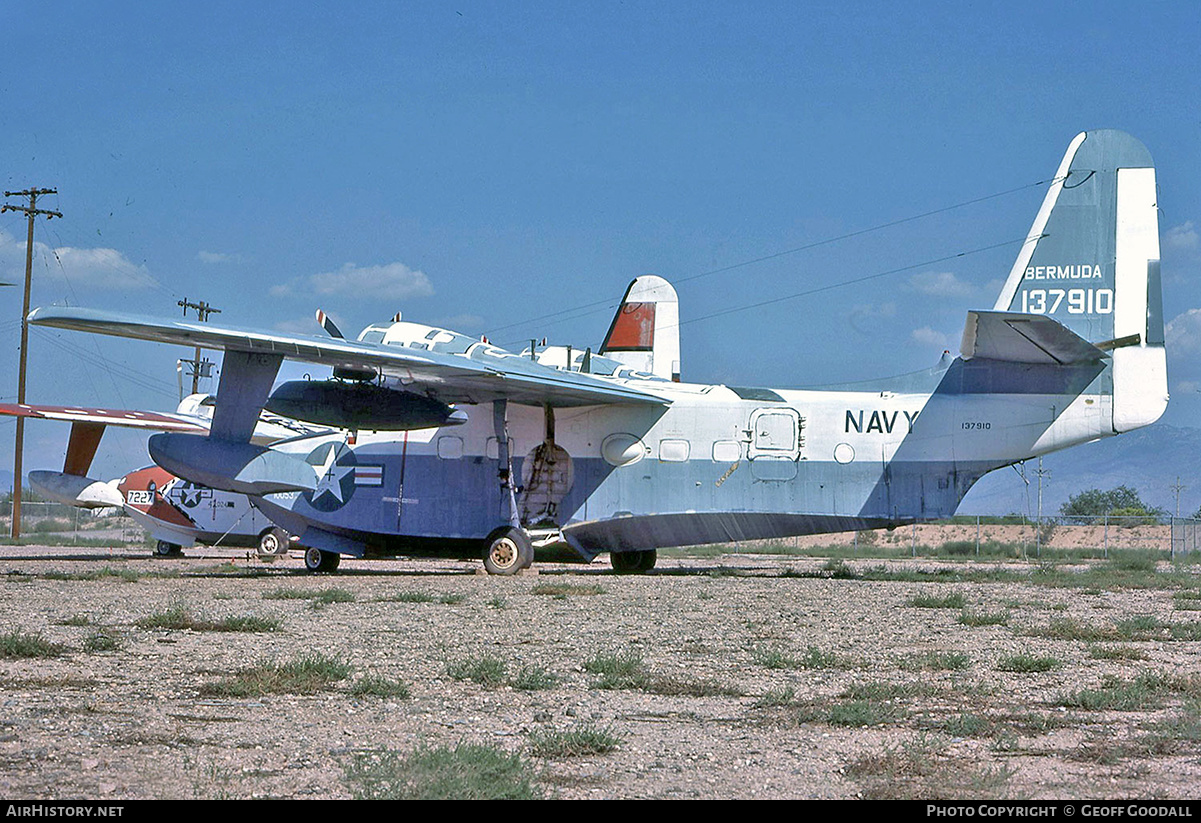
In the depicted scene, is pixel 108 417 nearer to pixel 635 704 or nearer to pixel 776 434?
pixel 776 434

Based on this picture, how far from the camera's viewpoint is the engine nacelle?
22.8 metres

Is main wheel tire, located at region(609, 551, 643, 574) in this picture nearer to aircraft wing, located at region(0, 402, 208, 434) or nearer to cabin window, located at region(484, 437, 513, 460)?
cabin window, located at region(484, 437, 513, 460)

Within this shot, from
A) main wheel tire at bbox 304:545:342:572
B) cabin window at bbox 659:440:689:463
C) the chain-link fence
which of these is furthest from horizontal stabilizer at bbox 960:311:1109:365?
the chain-link fence

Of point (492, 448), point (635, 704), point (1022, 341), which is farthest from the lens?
point (492, 448)

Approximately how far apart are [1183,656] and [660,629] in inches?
205

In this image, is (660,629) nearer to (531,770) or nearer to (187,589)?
(531,770)

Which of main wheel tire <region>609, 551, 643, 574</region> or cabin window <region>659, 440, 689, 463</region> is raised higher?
cabin window <region>659, 440, 689, 463</region>

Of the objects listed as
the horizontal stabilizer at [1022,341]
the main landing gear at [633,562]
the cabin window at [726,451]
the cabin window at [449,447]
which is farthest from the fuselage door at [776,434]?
the cabin window at [449,447]

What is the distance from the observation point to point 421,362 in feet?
66.3

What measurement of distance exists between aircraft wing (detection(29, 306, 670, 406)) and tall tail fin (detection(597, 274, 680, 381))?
759 centimetres

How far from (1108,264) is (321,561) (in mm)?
16720

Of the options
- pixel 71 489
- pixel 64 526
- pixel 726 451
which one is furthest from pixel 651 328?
pixel 64 526

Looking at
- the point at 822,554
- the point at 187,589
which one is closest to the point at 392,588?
the point at 187,589

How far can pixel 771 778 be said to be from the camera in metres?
5.85
